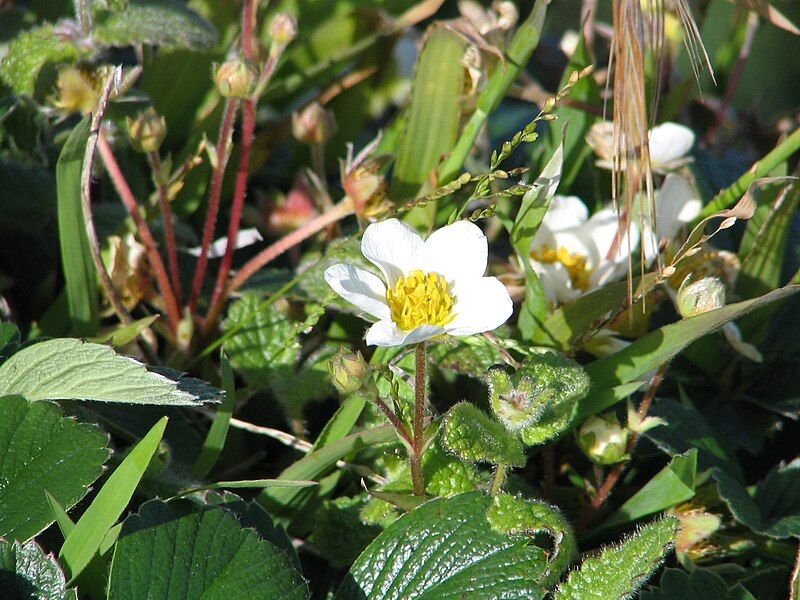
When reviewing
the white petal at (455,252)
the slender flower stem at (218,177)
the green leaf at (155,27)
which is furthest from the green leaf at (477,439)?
the green leaf at (155,27)

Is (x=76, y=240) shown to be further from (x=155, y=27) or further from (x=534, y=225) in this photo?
(x=534, y=225)

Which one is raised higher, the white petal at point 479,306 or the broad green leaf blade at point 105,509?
the white petal at point 479,306

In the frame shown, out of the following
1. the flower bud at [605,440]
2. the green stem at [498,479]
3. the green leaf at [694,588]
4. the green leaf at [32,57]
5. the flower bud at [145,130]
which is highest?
the green leaf at [32,57]

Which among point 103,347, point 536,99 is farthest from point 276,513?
point 536,99

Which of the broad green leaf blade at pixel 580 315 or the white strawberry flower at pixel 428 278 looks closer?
the white strawberry flower at pixel 428 278

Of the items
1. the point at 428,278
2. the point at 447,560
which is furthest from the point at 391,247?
the point at 447,560

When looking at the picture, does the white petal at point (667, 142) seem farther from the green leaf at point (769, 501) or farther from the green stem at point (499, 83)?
the green leaf at point (769, 501)

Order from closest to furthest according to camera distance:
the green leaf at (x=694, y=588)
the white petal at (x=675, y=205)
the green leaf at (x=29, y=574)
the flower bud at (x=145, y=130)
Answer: the green leaf at (x=29, y=574), the green leaf at (x=694, y=588), the flower bud at (x=145, y=130), the white petal at (x=675, y=205)

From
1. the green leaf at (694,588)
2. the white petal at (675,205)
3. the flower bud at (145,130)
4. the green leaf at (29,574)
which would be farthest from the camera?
the white petal at (675,205)
